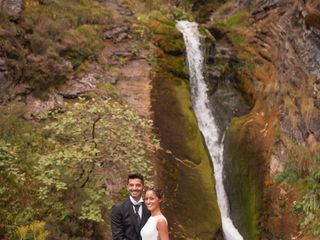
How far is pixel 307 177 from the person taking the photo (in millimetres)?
14008

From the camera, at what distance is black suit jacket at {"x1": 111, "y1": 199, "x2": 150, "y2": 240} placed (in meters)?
5.39

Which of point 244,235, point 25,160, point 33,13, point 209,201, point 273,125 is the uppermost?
point 33,13

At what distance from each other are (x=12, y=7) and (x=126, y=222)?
43.8 ft

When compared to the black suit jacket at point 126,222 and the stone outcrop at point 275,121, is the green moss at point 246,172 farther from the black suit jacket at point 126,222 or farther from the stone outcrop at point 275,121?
the black suit jacket at point 126,222

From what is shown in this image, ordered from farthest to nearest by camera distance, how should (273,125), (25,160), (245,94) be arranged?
(245,94) → (273,125) → (25,160)

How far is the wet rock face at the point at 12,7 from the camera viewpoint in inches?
633

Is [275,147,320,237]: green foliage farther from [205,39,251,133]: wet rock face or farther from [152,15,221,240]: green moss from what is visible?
[205,39,251,133]: wet rock face

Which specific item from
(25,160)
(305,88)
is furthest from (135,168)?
(305,88)

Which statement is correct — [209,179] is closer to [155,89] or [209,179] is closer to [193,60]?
[155,89]

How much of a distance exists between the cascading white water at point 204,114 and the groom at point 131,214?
31.6 ft

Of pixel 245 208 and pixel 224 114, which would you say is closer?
pixel 245 208

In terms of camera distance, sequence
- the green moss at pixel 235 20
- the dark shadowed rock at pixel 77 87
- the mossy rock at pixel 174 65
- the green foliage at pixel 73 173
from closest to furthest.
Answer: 1. the green foliage at pixel 73 173
2. the dark shadowed rock at pixel 77 87
3. the mossy rock at pixel 174 65
4. the green moss at pixel 235 20

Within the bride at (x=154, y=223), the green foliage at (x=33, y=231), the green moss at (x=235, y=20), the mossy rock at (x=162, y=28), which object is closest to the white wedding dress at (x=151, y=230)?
the bride at (x=154, y=223)

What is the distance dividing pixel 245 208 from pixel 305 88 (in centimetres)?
474
